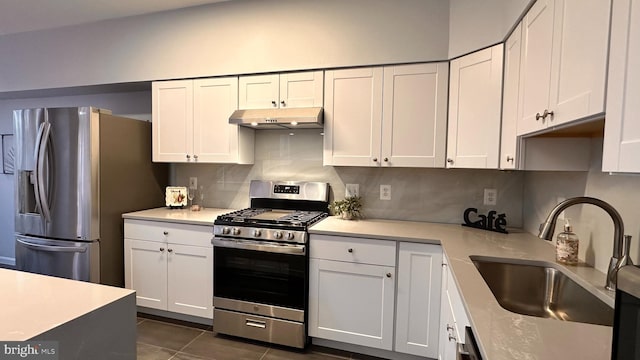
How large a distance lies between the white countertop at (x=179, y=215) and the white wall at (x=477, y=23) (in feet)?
7.29

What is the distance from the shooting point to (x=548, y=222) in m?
1.16

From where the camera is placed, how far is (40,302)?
3.34 feet

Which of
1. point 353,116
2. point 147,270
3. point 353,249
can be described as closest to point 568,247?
point 353,249

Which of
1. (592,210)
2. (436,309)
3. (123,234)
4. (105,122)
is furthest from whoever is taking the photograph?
(123,234)

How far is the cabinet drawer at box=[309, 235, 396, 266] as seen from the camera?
204 cm

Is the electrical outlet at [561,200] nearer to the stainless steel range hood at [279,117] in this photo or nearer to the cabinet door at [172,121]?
the stainless steel range hood at [279,117]

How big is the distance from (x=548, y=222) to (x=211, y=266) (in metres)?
2.19

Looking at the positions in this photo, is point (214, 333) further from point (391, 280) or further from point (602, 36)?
point (602, 36)

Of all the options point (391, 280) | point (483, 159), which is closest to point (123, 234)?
point (391, 280)

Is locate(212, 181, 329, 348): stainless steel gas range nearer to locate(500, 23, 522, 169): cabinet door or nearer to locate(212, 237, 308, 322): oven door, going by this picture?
locate(212, 237, 308, 322): oven door

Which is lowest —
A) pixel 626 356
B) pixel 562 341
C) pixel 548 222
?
pixel 562 341

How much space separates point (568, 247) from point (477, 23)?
1429 millimetres

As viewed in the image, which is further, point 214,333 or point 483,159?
point 214,333

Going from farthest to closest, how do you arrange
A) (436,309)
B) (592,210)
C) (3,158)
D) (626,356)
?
1. (3,158)
2. (436,309)
3. (592,210)
4. (626,356)
